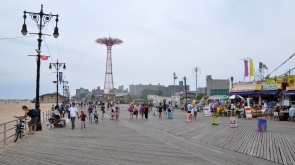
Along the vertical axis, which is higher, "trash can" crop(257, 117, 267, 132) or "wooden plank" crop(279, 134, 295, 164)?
"trash can" crop(257, 117, 267, 132)

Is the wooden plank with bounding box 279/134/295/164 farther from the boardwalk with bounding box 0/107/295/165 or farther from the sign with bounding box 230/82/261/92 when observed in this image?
the sign with bounding box 230/82/261/92

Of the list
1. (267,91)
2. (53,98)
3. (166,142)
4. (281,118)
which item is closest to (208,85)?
(53,98)

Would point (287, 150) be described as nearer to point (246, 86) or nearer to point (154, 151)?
point (154, 151)

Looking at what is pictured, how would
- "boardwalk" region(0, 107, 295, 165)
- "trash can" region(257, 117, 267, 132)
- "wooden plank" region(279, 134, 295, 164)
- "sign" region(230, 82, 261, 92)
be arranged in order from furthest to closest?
"sign" region(230, 82, 261, 92) → "trash can" region(257, 117, 267, 132) → "wooden plank" region(279, 134, 295, 164) → "boardwalk" region(0, 107, 295, 165)

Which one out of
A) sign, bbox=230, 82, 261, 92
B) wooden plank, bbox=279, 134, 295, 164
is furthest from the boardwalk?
sign, bbox=230, 82, 261, 92

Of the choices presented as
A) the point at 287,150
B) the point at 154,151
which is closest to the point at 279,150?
the point at 287,150

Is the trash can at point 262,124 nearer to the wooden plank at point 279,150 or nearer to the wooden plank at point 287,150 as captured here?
the wooden plank at point 287,150

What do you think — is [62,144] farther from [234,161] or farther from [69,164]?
[234,161]

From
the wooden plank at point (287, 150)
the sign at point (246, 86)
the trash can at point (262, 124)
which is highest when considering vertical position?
the sign at point (246, 86)

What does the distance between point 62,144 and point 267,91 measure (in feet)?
99.0

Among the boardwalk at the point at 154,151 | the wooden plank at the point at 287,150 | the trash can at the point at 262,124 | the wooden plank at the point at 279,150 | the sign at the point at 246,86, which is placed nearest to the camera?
the boardwalk at the point at 154,151

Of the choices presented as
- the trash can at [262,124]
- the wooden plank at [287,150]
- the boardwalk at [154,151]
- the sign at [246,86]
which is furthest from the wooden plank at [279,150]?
the sign at [246,86]

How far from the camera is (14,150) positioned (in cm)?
1102

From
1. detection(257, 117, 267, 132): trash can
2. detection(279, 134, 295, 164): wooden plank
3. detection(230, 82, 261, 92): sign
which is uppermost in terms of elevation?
detection(230, 82, 261, 92): sign
